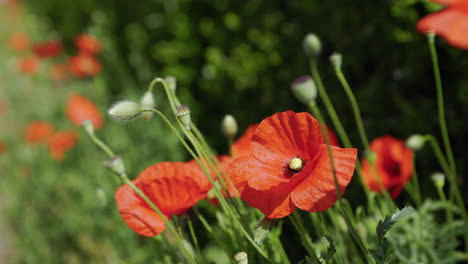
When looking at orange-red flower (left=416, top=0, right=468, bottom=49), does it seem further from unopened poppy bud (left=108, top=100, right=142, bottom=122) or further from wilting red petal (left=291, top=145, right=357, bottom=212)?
unopened poppy bud (left=108, top=100, right=142, bottom=122)

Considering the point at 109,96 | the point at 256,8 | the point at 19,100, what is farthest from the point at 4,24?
the point at 256,8

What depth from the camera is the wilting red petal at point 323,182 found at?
38.8 inches

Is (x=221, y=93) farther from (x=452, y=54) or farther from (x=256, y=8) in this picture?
(x=452, y=54)

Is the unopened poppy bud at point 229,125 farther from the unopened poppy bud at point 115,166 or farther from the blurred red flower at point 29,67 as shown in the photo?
the blurred red flower at point 29,67

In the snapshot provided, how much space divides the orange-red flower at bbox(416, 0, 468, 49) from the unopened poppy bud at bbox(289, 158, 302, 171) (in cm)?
38

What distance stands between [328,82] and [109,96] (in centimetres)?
322

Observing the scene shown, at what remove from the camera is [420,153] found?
206cm

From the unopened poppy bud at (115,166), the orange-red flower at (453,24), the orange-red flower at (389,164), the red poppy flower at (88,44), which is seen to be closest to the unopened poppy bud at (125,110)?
the unopened poppy bud at (115,166)

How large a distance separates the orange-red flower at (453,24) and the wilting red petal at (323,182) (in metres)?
0.28

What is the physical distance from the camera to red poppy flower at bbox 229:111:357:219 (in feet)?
3.29

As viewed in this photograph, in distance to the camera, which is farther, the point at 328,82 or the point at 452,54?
the point at 328,82

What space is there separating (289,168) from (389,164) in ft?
2.74

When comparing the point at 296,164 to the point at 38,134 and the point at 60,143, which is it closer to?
the point at 60,143

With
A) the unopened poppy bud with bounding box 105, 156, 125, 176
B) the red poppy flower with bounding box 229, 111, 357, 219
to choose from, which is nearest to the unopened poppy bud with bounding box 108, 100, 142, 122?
the unopened poppy bud with bounding box 105, 156, 125, 176
